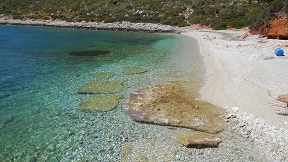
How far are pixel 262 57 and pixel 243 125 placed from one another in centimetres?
1676

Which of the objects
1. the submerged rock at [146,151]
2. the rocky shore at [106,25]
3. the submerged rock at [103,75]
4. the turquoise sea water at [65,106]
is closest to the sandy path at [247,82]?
the turquoise sea water at [65,106]

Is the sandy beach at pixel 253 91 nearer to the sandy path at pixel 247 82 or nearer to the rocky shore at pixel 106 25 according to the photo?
the sandy path at pixel 247 82

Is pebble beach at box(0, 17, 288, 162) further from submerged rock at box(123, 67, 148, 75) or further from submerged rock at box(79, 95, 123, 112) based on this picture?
submerged rock at box(123, 67, 148, 75)

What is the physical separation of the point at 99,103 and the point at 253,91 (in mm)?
12125

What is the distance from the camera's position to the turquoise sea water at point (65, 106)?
12.3 m

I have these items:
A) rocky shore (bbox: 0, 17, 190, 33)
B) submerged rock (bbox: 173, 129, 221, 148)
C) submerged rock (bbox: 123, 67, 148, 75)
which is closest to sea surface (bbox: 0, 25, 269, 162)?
submerged rock (bbox: 173, 129, 221, 148)

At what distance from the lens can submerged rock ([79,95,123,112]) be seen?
16766mm

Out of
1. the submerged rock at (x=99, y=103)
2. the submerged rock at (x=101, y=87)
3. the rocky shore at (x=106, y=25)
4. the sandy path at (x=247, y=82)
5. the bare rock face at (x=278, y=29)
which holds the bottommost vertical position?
the submerged rock at (x=99, y=103)

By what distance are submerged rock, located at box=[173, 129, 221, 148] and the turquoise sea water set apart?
149 centimetres

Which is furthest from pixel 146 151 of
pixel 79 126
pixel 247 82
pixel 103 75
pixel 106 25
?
pixel 106 25

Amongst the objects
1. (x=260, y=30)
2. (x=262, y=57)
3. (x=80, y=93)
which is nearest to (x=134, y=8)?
(x=260, y=30)

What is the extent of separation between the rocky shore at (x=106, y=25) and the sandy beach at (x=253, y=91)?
1356 inches

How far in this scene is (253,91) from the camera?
61.2ft

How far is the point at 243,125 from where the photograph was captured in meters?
14.1
